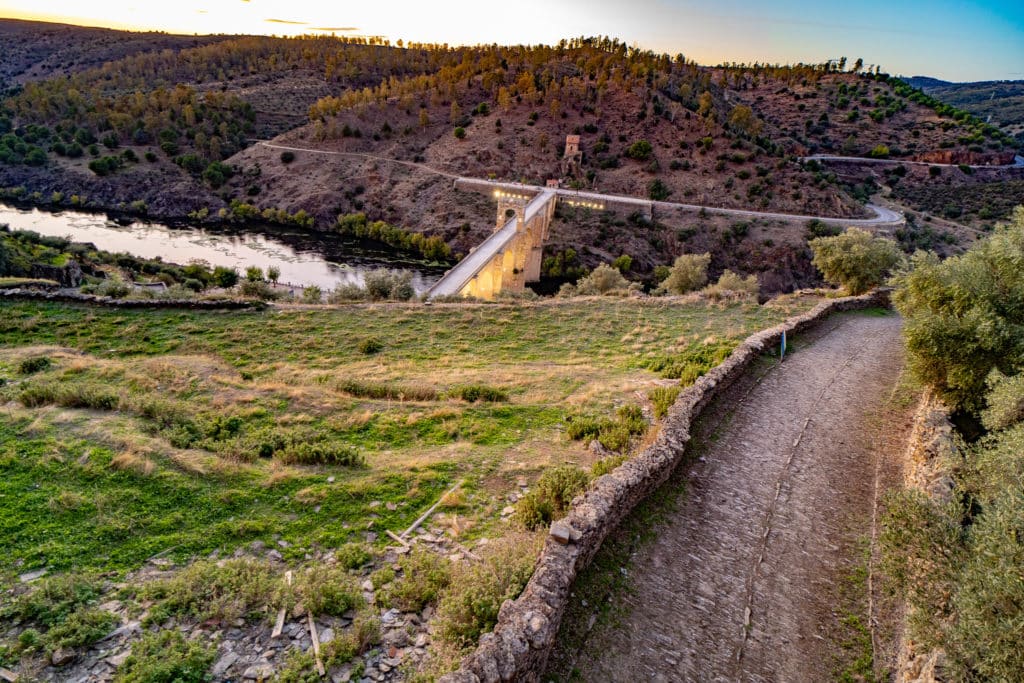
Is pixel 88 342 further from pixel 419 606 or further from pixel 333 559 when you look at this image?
pixel 419 606

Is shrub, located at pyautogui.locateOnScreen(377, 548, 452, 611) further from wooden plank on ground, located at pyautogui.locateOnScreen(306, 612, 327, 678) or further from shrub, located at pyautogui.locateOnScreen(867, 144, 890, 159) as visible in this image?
shrub, located at pyautogui.locateOnScreen(867, 144, 890, 159)

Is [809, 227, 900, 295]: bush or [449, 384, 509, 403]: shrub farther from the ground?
[809, 227, 900, 295]: bush

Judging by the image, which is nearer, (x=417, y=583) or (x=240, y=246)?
(x=417, y=583)

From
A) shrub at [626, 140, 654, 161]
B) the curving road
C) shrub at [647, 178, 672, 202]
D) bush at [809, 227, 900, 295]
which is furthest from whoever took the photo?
shrub at [626, 140, 654, 161]

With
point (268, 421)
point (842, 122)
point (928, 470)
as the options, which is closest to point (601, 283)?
point (928, 470)

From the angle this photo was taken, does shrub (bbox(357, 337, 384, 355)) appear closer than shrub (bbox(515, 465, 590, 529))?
No

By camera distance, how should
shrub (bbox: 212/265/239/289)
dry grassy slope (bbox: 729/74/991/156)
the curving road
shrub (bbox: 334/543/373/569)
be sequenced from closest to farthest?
shrub (bbox: 334/543/373/569) → shrub (bbox: 212/265/239/289) → the curving road → dry grassy slope (bbox: 729/74/991/156)

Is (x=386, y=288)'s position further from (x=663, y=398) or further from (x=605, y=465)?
(x=605, y=465)

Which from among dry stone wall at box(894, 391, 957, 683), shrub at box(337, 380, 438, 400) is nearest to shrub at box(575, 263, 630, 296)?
shrub at box(337, 380, 438, 400)
